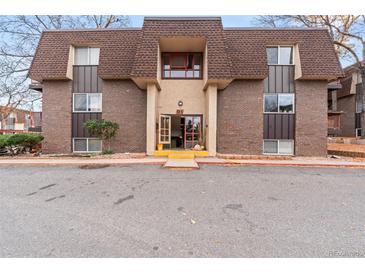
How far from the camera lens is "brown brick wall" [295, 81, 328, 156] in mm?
11289

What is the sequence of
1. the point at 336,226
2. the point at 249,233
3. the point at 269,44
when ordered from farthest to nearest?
the point at 269,44 < the point at 336,226 < the point at 249,233

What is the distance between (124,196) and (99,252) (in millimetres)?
2088

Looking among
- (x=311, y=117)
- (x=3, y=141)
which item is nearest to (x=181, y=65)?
(x=311, y=117)

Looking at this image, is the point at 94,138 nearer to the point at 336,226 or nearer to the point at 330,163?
the point at 336,226

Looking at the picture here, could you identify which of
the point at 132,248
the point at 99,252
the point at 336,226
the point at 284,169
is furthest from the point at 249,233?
the point at 284,169

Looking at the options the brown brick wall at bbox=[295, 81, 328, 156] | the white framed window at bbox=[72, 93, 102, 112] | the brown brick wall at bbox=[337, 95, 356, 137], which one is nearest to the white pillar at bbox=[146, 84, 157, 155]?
the white framed window at bbox=[72, 93, 102, 112]

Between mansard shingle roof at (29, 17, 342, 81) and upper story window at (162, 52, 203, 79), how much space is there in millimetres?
1787

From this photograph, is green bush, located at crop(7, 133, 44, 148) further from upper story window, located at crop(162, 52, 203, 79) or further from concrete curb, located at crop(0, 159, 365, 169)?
upper story window, located at crop(162, 52, 203, 79)

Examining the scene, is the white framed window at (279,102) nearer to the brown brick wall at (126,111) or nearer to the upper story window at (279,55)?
the upper story window at (279,55)

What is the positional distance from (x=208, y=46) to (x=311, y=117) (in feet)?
26.1

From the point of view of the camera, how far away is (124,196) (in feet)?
15.1

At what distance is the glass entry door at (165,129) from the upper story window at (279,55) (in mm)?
7597

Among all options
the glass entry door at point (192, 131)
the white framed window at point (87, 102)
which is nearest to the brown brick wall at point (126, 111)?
the white framed window at point (87, 102)

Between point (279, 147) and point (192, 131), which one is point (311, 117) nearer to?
point (279, 147)
